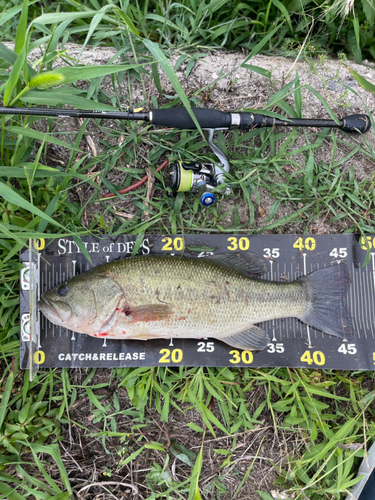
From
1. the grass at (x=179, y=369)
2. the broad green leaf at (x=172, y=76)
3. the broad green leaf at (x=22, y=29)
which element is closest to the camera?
the broad green leaf at (x=22, y=29)

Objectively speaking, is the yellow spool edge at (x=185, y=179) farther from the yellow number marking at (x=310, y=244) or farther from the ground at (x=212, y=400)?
the yellow number marking at (x=310, y=244)

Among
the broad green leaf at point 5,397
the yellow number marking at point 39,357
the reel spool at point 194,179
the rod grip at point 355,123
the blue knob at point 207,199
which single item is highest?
the rod grip at point 355,123

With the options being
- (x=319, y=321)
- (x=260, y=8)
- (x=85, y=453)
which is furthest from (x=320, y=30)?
(x=85, y=453)

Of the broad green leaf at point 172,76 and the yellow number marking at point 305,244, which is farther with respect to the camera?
the yellow number marking at point 305,244

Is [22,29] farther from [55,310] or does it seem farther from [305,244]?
[305,244]

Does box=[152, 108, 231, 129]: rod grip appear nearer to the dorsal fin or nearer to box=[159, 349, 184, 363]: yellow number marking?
the dorsal fin

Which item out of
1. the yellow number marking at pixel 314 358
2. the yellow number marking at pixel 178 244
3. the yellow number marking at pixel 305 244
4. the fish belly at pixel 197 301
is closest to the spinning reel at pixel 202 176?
the yellow number marking at pixel 178 244

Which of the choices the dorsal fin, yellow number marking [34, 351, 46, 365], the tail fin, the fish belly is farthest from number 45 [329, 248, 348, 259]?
yellow number marking [34, 351, 46, 365]

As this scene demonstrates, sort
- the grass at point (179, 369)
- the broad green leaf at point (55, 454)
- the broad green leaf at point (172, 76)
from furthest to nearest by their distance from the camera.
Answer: the grass at point (179, 369), the broad green leaf at point (55, 454), the broad green leaf at point (172, 76)
